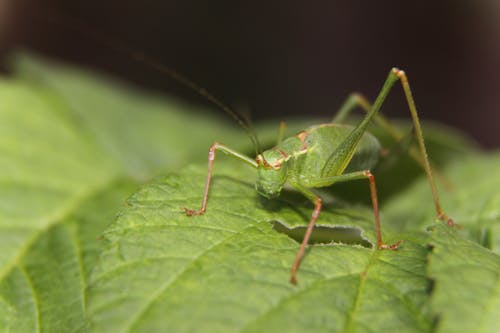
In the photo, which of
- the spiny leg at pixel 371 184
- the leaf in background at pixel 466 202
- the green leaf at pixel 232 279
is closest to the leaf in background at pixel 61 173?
the green leaf at pixel 232 279

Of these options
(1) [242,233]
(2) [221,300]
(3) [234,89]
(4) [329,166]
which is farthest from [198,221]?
(3) [234,89]

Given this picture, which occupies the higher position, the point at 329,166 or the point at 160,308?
the point at 329,166

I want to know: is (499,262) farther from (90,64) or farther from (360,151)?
(90,64)

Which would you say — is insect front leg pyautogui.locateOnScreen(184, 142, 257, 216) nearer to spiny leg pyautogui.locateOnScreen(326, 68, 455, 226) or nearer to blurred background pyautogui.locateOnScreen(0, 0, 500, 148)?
spiny leg pyautogui.locateOnScreen(326, 68, 455, 226)

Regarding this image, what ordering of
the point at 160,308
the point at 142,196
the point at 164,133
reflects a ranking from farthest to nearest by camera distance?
1. the point at 164,133
2. the point at 142,196
3. the point at 160,308

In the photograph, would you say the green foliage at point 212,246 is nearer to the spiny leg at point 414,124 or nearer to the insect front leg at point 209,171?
the insect front leg at point 209,171

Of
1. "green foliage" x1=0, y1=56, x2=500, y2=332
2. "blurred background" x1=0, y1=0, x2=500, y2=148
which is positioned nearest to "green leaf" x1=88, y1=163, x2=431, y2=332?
"green foliage" x1=0, y1=56, x2=500, y2=332
